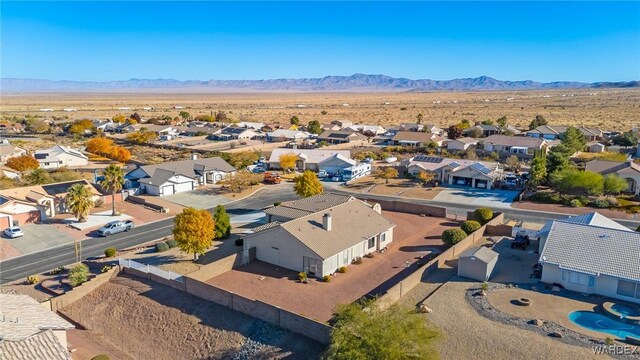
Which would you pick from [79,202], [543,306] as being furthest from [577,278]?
[79,202]

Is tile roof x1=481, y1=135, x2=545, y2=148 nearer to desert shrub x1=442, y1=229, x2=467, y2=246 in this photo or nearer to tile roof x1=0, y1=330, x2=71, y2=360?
desert shrub x1=442, y1=229, x2=467, y2=246

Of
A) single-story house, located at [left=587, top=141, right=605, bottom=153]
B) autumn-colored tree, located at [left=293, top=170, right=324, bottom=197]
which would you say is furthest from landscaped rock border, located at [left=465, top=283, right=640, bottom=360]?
single-story house, located at [left=587, top=141, right=605, bottom=153]

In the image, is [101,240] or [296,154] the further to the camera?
[296,154]

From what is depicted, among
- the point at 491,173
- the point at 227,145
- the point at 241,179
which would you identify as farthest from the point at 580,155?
the point at 227,145

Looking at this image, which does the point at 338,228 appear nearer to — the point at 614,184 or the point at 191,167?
the point at 191,167

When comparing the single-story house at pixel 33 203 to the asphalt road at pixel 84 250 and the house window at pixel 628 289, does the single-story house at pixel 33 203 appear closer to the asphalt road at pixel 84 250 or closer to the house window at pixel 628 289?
the asphalt road at pixel 84 250

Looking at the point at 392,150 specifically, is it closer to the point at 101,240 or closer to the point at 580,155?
the point at 580,155

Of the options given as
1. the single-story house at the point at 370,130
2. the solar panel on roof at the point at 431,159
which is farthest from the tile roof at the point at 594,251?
the single-story house at the point at 370,130
